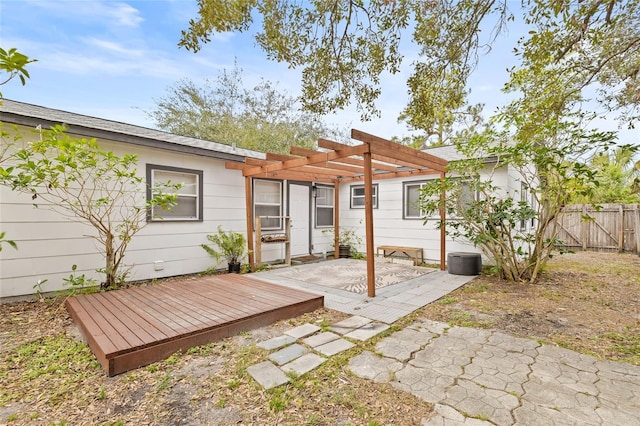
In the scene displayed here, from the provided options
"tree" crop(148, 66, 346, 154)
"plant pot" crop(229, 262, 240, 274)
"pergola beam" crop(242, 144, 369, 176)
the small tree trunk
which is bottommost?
"plant pot" crop(229, 262, 240, 274)

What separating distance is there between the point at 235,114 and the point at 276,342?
15.2 meters

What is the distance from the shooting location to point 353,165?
6355 millimetres

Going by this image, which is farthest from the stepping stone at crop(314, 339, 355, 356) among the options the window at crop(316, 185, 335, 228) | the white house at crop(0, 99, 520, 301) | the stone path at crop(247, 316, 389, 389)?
the window at crop(316, 185, 335, 228)

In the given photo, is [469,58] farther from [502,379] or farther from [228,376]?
[228,376]

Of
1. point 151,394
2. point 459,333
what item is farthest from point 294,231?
point 151,394

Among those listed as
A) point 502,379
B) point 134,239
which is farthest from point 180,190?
point 502,379

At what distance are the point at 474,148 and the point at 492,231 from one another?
1619 millimetres

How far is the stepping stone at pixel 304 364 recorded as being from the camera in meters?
2.39

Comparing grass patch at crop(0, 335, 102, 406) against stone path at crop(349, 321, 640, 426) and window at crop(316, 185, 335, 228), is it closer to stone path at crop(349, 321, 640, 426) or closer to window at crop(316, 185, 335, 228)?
stone path at crop(349, 321, 640, 426)

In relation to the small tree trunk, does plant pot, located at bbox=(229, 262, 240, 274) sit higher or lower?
lower

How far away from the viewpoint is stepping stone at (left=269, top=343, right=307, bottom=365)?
257cm

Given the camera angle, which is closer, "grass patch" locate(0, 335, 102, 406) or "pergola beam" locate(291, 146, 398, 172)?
"grass patch" locate(0, 335, 102, 406)

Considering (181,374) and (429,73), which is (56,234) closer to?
(181,374)

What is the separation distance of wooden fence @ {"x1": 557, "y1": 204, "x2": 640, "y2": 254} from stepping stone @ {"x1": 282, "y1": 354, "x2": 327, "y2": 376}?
31.6 feet
